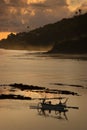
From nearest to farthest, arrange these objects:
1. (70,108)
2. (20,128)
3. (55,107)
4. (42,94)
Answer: (20,128) < (55,107) < (70,108) < (42,94)

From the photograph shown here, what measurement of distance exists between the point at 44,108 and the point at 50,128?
10093 mm

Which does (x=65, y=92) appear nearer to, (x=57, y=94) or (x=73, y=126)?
(x=57, y=94)

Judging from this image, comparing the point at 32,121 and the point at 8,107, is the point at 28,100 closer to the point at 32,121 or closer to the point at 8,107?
the point at 8,107

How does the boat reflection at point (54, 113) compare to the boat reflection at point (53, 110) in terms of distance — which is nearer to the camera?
the boat reflection at point (54, 113)

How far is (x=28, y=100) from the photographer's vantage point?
82562 mm

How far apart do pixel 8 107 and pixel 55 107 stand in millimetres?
9052

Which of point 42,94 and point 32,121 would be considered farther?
point 42,94

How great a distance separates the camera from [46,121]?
64375 millimetres

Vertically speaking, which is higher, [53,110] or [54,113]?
[53,110]

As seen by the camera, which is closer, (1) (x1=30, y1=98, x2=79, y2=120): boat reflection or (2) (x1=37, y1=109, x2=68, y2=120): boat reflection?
(2) (x1=37, y1=109, x2=68, y2=120): boat reflection

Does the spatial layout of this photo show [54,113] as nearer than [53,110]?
Yes

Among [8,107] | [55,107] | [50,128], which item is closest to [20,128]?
[50,128]

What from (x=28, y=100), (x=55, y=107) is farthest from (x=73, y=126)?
(x=28, y=100)

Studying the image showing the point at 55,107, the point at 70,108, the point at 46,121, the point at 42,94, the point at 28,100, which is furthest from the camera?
the point at 42,94
